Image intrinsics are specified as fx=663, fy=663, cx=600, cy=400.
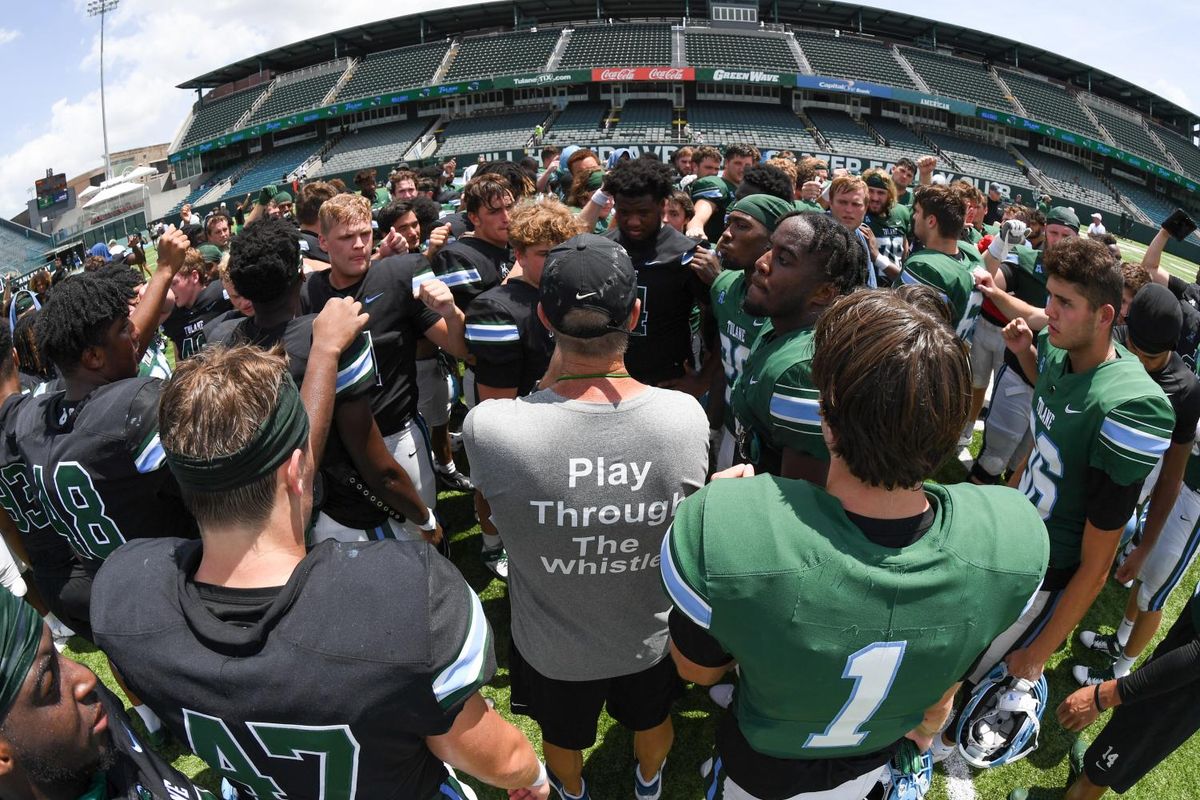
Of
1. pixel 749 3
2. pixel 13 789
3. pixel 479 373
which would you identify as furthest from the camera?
pixel 749 3

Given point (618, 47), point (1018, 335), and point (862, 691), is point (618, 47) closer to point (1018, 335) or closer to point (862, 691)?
point (1018, 335)

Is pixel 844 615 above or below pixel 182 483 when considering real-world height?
below

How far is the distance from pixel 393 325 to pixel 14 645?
8.34 ft

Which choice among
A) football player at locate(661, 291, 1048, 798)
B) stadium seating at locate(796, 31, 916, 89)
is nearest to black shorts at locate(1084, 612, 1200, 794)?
football player at locate(661, 291, 1048, 798)

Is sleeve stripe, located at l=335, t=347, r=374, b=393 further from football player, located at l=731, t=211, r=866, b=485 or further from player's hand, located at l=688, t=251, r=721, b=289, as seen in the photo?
player's hand, located at l=688, t=251, r=721, b=289

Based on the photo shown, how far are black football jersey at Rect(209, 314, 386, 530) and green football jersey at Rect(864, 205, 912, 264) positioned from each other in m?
5.09

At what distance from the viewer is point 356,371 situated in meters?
2.59

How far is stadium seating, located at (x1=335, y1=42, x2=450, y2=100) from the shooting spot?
123 ft

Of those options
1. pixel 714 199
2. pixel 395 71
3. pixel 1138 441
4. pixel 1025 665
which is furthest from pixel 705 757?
pixel 395 71

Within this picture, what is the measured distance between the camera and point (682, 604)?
1.41m

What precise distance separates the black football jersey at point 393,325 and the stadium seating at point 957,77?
40.2m

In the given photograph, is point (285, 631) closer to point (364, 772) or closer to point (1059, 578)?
point (364, 772)

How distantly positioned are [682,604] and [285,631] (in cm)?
78

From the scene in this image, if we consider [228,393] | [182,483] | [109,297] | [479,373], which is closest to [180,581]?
[182,483]
